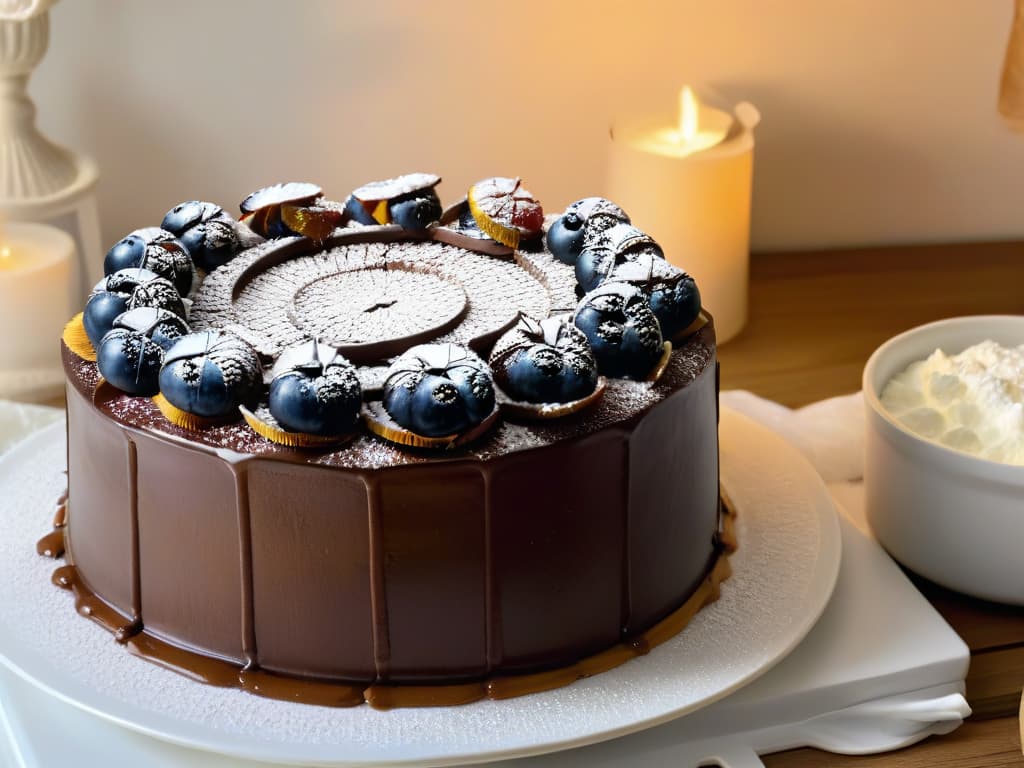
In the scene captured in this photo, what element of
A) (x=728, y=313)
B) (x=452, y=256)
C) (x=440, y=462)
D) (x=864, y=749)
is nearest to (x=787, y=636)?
(x=864, y=749)

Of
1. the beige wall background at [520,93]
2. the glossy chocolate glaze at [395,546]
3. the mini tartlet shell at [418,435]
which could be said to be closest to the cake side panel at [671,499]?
the glossy chocolate glaze at [395,546]

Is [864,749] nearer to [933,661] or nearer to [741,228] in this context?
[933,661]

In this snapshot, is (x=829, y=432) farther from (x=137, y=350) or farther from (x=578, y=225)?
(x=137, y=350)

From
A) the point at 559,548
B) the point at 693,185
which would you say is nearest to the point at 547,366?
the point at 559,548

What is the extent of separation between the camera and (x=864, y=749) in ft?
3.35

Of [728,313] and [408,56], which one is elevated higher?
[408,56]

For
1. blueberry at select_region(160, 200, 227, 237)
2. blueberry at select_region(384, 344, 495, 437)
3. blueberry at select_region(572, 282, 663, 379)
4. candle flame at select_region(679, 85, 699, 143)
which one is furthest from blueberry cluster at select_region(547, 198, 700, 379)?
candle flame at select_region(679, 85, 699, 143)

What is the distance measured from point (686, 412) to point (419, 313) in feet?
0.81

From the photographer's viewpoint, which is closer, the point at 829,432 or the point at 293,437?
the point at 293,437

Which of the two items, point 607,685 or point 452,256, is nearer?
point 607,685

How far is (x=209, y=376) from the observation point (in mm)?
943

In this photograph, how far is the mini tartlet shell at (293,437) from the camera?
932mm

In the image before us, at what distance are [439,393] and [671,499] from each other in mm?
240

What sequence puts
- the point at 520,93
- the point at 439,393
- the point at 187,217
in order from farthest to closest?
1. the point at 520,93
2. the point at 187,217
3. the point at 439,393
